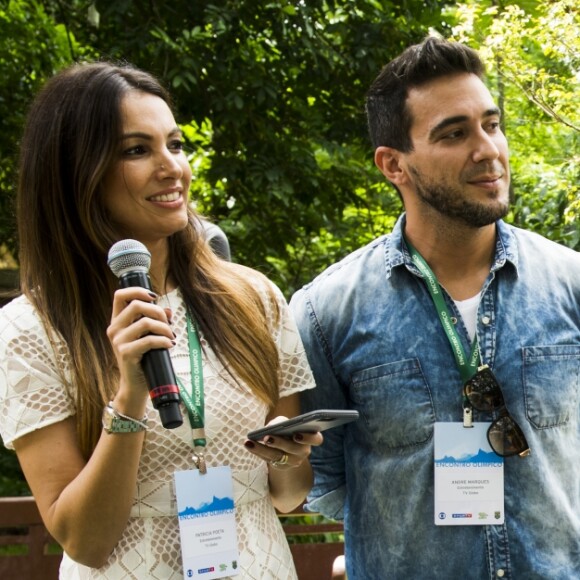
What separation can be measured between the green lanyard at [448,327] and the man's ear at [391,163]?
0.82 feet

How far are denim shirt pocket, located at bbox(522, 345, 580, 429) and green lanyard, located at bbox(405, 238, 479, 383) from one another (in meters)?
0.13

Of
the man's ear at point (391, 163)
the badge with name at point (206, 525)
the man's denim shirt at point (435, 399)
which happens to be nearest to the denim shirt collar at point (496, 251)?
the man's denim shirt at point (435, 399)

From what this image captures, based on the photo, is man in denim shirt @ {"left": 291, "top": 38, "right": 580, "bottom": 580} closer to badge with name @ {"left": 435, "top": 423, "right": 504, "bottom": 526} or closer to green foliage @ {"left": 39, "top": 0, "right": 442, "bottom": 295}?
badge with name @ {"left": 435, "top": 423, "right": 504, "bottom": 526}

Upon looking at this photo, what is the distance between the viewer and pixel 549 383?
2.39 meters

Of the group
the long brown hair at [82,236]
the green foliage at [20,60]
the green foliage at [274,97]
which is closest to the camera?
the long brown hair at [82,236]

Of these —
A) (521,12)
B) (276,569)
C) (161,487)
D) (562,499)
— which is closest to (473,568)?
(562,499)

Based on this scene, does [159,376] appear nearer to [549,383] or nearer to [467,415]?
[467,415]

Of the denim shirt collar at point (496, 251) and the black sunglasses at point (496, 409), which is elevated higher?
the denim shirt collar at point (496, 251)

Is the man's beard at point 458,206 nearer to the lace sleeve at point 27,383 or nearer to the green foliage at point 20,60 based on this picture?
the lace sleeve at point 27,383

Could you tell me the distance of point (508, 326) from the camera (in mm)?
2438

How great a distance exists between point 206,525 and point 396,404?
2.09 feet

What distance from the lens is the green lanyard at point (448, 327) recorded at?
7.86ft

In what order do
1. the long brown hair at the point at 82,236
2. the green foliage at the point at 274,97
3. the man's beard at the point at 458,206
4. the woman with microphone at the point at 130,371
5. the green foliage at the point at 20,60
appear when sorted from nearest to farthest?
the woman with microphone at the point at 130,371 < the long brown hair at the point at 82,236 < the man's beard at the point at 458,206 < the green foliage at the point at 274,97 < the green foliage at the point at 20,60

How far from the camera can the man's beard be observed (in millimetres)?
2475
